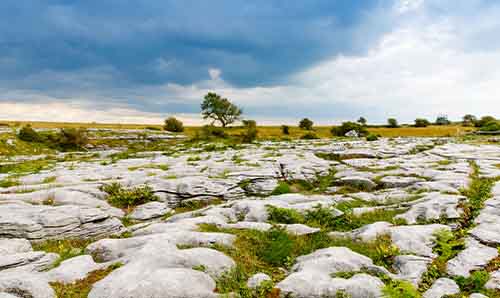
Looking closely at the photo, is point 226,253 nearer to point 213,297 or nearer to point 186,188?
point 213,297

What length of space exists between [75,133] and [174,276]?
62945 mm

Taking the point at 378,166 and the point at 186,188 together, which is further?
the point at 378,166

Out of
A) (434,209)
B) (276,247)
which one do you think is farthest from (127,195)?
(434,209)

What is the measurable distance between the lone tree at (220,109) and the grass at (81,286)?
10006cm

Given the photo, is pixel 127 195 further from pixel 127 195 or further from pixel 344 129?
pixel 344 129

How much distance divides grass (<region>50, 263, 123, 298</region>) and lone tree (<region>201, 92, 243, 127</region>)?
328ft

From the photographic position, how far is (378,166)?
74.2ft

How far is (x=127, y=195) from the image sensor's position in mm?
15219

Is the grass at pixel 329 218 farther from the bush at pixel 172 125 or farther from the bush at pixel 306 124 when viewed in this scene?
the bush at pixel 306 124

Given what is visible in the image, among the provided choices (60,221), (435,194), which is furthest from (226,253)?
(435,194)

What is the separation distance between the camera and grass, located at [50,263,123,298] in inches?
260

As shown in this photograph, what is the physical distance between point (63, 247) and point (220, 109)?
9821 centimetres

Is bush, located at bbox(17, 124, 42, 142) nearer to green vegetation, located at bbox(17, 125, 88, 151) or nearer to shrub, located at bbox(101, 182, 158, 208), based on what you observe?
green vegetation, located at bbox(17, 125, 88, 151)

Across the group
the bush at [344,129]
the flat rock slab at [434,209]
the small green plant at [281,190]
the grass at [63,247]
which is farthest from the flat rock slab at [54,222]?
the bush at [344,129]
